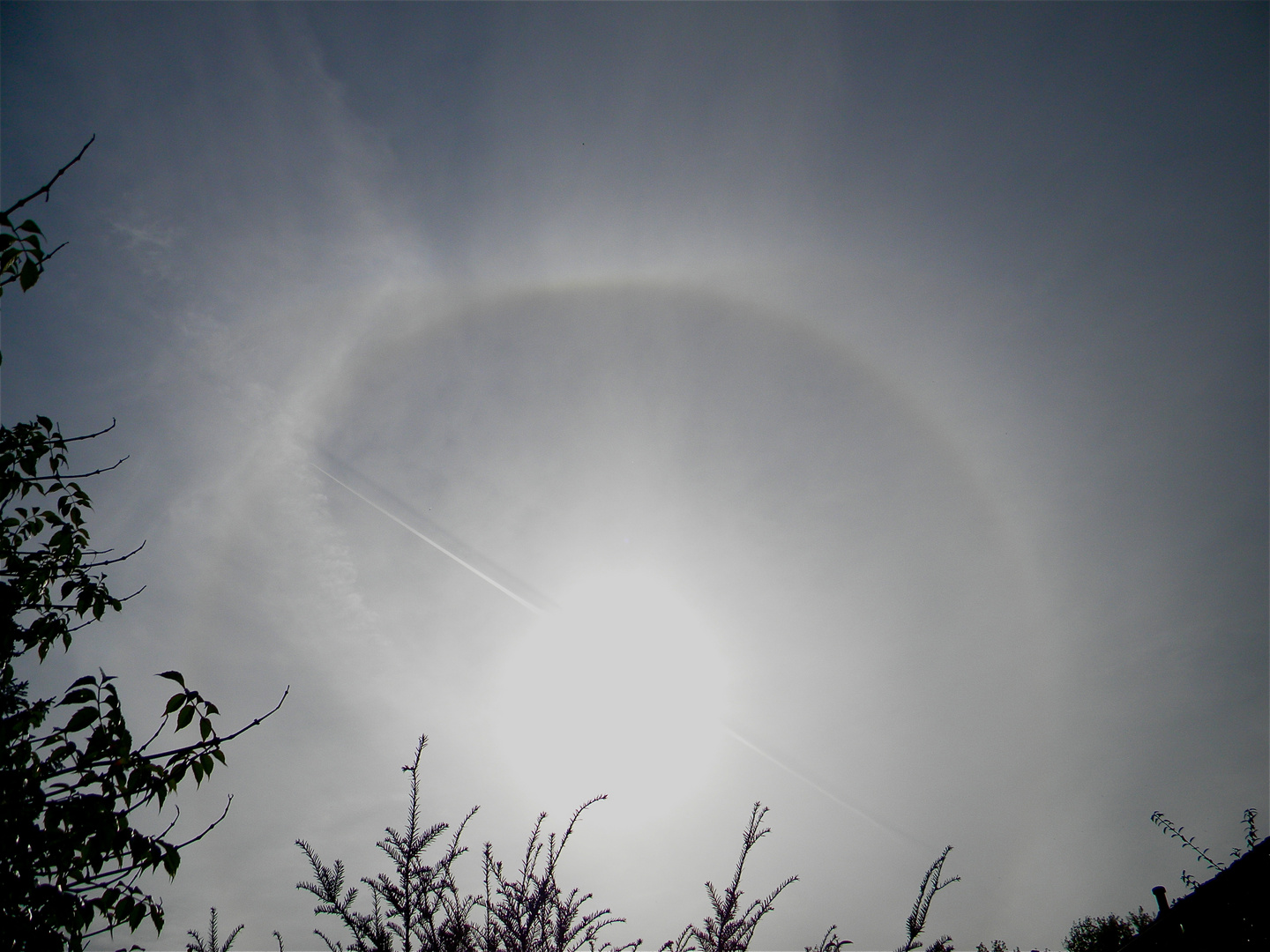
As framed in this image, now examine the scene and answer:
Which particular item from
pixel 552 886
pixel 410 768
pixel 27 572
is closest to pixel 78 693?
pixel 27 572

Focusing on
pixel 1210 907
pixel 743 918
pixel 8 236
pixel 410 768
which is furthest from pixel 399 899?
pixel 1210 907

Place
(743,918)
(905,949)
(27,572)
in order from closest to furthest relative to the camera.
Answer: (27,572)
(905,949)
(743,918)

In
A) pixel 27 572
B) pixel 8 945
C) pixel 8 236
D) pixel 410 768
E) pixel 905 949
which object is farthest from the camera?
pixel 410 768

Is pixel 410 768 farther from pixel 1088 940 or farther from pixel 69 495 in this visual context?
pixel 1088 940

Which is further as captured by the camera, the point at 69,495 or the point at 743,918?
the point at 743,918

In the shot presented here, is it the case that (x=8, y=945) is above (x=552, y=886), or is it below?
below

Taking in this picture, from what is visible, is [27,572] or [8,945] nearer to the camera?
[8,945]

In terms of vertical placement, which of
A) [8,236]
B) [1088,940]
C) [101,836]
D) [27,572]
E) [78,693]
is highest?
[8,236]

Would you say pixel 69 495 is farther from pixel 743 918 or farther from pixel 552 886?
pixel 743 918

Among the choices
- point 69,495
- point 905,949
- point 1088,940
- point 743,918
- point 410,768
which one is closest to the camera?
point 69,495
